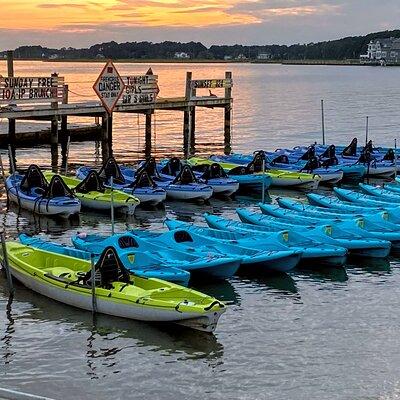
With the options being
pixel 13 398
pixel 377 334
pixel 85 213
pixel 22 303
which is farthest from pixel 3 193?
pixel 13 398

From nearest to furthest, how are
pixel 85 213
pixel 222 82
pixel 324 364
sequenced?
pixel 324 364, pixel 85 213, pixel 222 82

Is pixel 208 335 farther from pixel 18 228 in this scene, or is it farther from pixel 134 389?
pixel 18 228

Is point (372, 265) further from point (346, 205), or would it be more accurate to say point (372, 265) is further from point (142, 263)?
point (142, 263)

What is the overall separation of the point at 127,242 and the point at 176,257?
1.32 m

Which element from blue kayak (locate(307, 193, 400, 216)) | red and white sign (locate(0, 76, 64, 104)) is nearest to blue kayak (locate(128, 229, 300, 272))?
blue kayak (locate(307, 193, 400, 216))

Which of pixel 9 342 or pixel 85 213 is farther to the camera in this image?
pixel 85 213

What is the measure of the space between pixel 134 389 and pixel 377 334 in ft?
19.0

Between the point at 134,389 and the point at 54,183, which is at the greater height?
the point at 54,183

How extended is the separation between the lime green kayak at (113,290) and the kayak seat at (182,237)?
3014 millimetres

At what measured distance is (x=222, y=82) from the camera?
167 ft

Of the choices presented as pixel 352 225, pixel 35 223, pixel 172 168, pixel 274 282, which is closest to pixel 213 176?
pixel 172 168

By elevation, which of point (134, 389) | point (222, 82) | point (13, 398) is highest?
point (222, 82)

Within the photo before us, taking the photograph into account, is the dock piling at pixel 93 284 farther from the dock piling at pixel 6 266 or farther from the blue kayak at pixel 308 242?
the blue kayak at pixel 308 242

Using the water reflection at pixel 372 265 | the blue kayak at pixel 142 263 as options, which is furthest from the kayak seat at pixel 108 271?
the water reflection at pixel 372 265
